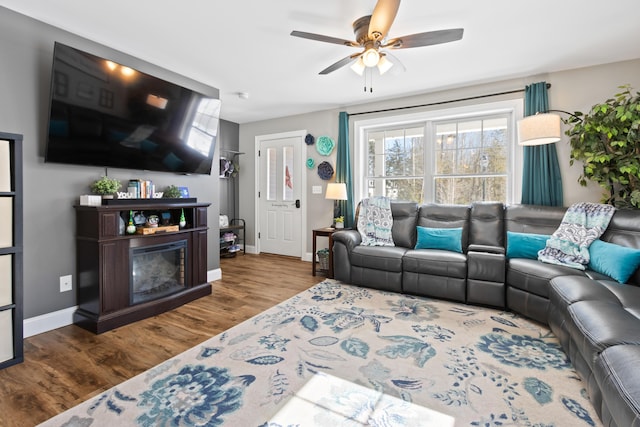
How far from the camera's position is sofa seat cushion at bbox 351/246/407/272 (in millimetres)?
3383

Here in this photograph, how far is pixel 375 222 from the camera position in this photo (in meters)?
4.01

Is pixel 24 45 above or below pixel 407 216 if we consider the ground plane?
above

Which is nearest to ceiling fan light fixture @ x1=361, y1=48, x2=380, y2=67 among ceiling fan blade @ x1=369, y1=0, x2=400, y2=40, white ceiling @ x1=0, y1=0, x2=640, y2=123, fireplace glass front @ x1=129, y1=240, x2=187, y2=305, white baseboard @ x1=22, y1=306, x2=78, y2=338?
ceiling fan blade @ x1=369, y1=0, x2=400, y2=40

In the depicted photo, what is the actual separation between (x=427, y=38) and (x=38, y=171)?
3.24 meters

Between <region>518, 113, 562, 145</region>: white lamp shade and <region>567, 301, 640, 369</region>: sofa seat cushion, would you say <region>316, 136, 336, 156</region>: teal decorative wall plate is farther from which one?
<region>567, 301, 640, 369</region>: sofa seat cushion

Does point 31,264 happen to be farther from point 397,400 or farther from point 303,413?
point 397,400

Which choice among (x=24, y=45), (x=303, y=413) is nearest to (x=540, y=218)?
(x=303, y=413)

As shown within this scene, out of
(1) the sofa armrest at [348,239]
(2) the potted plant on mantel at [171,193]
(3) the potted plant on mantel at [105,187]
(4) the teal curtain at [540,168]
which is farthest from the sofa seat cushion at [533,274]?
(3) the potted plant on mantel at [105,187]

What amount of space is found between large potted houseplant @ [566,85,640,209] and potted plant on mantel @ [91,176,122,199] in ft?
15.0

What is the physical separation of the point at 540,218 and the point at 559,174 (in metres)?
0.63

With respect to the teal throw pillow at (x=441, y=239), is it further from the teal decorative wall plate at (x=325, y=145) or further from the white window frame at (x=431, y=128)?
the teal decorative wall plate at (x=325, y=145)

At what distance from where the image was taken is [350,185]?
4.70 m

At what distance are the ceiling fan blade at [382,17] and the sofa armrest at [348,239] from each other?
217 centimetres

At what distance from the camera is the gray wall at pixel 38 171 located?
2.34m
